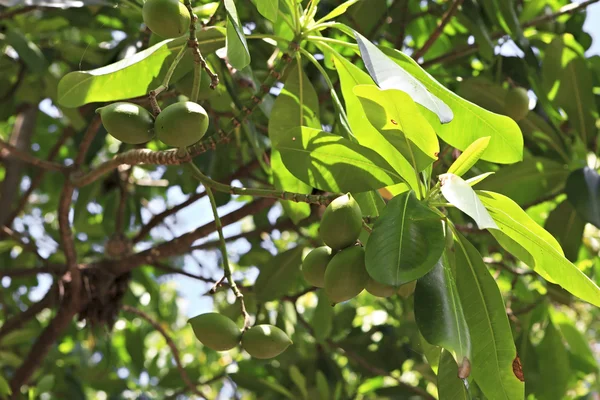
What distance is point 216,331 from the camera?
1.08 m

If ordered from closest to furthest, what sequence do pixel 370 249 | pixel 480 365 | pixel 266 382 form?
pixel 370 249 < pixel 480 365 < pixel 266 382

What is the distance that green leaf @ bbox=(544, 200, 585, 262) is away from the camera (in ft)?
6.42

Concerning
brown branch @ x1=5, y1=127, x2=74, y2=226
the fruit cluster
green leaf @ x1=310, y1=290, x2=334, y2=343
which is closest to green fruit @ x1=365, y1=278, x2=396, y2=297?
the fruit cluster

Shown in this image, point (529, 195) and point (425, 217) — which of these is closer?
point (425, 217)

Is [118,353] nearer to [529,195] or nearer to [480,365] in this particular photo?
[529,195]

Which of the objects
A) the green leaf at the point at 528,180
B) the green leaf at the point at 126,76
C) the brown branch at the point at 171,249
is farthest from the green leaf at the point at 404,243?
the brown branch at the point at 171,249

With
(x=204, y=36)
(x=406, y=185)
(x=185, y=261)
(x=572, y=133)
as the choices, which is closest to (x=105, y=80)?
(x=204, y=36)

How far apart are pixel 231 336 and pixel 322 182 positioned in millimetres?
280

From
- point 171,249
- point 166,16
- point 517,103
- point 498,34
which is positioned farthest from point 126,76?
point 498,34

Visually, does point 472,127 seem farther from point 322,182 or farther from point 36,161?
point 36,161

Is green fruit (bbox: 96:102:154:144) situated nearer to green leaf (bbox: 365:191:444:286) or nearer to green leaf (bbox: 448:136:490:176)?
green leaf (bbox: 365:191:444:286)

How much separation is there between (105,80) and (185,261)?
2.21 meters

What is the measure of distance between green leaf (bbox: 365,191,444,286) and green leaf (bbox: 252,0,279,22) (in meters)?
0.33

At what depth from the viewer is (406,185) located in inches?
44.6
